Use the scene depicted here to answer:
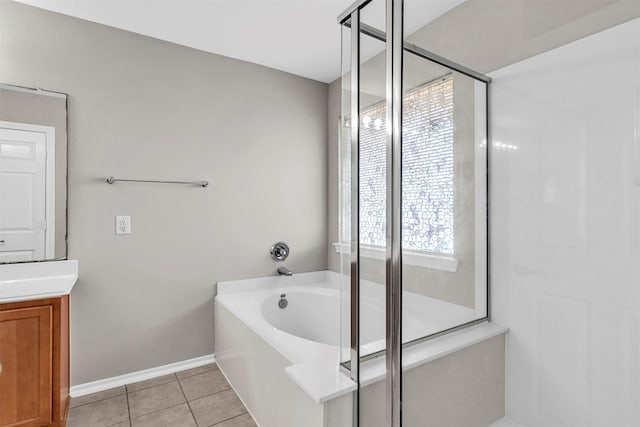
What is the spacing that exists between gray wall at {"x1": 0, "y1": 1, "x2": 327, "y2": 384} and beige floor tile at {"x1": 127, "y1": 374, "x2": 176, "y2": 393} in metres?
0.10

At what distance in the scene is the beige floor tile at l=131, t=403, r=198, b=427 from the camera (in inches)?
70.8

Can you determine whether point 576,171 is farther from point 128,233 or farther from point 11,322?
point 128,233

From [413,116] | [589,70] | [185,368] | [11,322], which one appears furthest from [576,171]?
[185,368]

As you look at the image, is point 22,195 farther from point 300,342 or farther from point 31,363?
point 300,342

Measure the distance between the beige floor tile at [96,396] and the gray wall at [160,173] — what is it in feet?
0.33

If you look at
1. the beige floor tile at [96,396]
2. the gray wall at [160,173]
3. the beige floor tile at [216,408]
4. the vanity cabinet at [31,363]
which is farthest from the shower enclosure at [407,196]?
the beige floor tile at [96,396]

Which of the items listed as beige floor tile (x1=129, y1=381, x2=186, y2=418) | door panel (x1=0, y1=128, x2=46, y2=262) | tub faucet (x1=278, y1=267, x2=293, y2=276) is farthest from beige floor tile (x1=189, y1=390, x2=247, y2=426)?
door panel (x1=0, y1=128, x2=46, y2=262)

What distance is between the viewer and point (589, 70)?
2.41ft

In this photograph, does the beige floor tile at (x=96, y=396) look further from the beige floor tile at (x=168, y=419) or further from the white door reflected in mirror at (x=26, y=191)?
the white door reflected in mirror at (x=26, y=191)

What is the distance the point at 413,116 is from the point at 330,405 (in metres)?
1.06

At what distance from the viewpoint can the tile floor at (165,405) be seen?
5.98 ft

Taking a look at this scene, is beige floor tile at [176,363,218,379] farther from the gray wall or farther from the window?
the window

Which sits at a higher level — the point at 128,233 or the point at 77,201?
the point at 77,201

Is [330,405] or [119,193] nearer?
[330,405]
